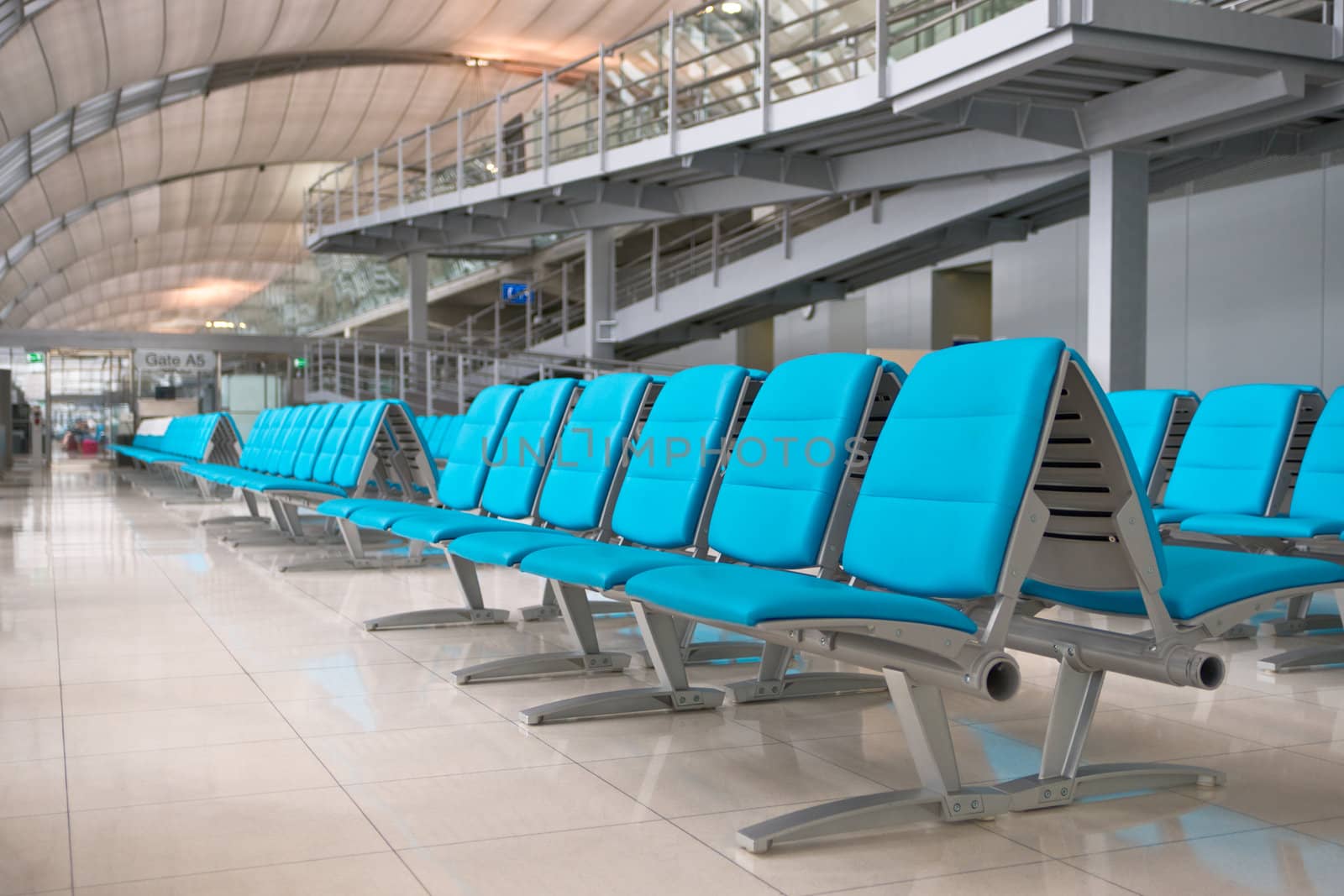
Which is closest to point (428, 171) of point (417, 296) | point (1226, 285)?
point (417, 296)

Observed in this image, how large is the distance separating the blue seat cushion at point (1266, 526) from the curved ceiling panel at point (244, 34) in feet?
48.8

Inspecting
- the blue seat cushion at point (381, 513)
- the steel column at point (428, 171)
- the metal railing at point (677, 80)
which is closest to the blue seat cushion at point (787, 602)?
the blue seat cushion at point (381, 513)

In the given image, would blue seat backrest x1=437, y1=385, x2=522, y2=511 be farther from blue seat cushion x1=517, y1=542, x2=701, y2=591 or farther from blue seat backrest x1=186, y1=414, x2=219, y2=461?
blue seat backrest x1=186, y1=414, x2=219, y2=461

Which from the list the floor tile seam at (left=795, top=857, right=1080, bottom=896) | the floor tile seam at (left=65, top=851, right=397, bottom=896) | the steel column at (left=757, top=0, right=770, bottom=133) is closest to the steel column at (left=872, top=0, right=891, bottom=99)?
the steel column at (left=757, top=0, right=770, bottom=133)

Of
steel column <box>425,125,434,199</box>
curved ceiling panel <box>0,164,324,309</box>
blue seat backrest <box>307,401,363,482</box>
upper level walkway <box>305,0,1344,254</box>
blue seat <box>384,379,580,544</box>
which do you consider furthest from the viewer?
curved ceiling panel <box>0,164,324,309</box>

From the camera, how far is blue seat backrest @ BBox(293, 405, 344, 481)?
6.99 metres

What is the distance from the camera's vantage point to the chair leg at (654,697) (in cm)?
304

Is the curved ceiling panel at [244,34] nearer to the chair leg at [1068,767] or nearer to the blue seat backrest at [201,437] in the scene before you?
the blue seat backrest at [201,437]

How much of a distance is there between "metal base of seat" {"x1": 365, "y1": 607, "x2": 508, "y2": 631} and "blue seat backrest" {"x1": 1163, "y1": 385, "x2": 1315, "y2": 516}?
278cm

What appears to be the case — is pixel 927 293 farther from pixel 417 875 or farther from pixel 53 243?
pixel 53 243

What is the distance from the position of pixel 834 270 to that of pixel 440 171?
5.91 meters

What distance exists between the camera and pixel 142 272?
4378cm

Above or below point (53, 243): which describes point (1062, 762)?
below

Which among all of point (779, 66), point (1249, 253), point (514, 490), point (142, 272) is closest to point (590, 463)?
point (514, 490)
